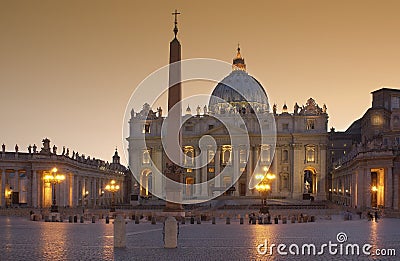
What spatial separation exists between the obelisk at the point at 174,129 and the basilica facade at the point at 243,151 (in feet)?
192

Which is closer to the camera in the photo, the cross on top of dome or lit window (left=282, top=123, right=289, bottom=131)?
lit window (left=282, top=123, right=289, bottom=131)

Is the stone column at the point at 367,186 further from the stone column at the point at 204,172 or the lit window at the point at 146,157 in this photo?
the lit window at the point at 146,157

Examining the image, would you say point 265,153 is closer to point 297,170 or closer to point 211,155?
point 297,170

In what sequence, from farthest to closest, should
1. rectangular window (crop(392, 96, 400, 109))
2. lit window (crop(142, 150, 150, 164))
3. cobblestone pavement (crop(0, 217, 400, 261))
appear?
lit window (crop(142, 150, 150, 164)), rectangular window (crop(392, 96, 400, 109)), cobblestone pavement (crop(0, 217, 400, 261))

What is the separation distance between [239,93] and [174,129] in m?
87.4

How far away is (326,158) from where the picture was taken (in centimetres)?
10300

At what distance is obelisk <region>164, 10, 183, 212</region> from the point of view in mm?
41812

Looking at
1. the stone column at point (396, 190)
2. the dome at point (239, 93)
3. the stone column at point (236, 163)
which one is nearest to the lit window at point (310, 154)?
the stone column at point (236, 163)

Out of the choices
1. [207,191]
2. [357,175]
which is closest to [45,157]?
[357,175]

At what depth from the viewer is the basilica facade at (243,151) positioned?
340 ft

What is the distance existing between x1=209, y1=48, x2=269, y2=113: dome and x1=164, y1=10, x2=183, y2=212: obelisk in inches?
3108

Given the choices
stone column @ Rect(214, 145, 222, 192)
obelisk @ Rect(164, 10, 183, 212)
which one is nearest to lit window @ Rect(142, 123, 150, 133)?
stone column @ Rect(214, 145, 222, 192)

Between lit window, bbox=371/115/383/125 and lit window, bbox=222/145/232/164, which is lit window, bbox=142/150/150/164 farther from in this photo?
lit window, bbox=371/115/383/125

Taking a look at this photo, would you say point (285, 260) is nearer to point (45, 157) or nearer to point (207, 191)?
point (45, 157)
